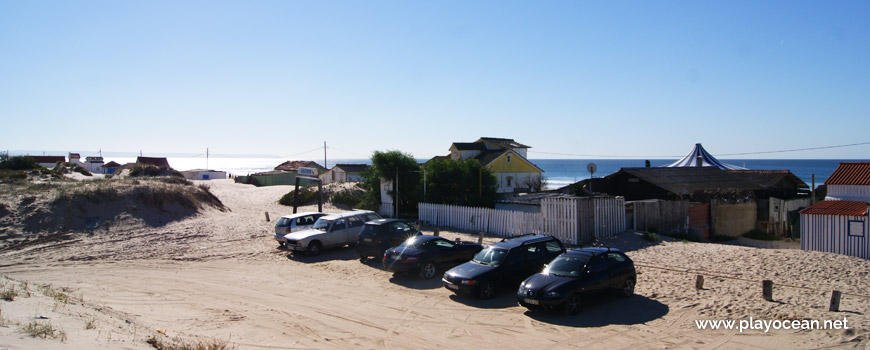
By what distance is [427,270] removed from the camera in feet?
45.2

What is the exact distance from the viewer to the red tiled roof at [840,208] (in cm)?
1486

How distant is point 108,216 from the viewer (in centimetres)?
2322

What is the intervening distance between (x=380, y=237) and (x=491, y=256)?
5.03 m

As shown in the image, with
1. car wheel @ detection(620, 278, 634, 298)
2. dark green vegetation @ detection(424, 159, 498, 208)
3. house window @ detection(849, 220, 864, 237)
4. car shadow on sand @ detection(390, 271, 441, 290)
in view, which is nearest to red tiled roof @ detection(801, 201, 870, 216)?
house window @ detection(849, 220, 864, 237)

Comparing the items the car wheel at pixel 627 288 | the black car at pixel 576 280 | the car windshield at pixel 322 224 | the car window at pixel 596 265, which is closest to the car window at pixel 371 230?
the car windshield at pixel 322 224

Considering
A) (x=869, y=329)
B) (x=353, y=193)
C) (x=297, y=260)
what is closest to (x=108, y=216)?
(x=297, y=260)

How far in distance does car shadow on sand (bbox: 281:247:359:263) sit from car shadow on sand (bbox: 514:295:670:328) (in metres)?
8.97

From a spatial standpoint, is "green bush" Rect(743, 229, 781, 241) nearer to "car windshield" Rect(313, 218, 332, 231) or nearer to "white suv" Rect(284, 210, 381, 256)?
"white suv" Rect(284, 210, 381, 256)

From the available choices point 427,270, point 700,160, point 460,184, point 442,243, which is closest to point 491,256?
point 427,270

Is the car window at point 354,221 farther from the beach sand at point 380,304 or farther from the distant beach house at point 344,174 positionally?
the distant beach house at point 344,174

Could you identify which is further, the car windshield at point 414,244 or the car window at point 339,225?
the car window at point 339,225

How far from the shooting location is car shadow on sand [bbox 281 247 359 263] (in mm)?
17359

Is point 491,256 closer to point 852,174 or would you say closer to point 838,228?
point 838,228

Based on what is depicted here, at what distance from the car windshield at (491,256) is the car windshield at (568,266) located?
4.54 ft
